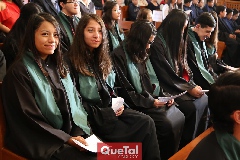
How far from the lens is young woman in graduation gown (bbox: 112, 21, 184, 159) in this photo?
8.14 ft

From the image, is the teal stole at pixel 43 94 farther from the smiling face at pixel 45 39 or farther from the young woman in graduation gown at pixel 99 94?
the young woman in graduation gown at pixel 99 94

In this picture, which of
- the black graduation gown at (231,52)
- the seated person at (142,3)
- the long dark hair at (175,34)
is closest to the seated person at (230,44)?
the black graduation gown at (231,52)

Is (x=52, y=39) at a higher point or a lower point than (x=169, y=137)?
higher

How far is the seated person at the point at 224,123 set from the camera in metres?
1.13

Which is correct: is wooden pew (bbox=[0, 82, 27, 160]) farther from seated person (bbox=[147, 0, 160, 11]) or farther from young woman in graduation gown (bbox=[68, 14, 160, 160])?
seated person (bbox=[147, 0, 160, 11])

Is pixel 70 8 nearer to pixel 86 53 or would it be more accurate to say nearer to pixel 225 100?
pixel 86 53

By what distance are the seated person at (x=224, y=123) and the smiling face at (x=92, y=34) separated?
1.21 metres

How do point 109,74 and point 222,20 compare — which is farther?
point 222,20

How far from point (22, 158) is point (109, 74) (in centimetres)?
94

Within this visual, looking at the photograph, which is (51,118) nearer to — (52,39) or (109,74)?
(52,39)

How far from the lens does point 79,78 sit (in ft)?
7.16

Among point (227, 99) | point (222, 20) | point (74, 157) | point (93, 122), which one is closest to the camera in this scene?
point (227, 99)

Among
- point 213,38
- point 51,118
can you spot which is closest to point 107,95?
point 51,118

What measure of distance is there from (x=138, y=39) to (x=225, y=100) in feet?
5.06
